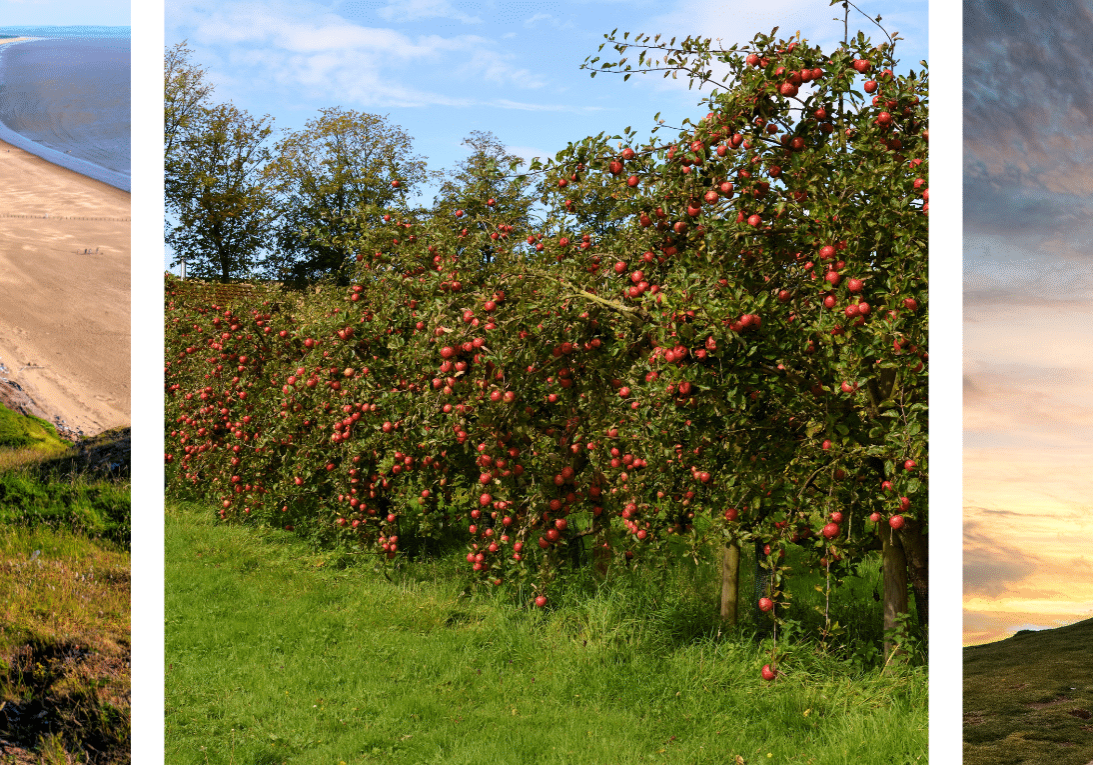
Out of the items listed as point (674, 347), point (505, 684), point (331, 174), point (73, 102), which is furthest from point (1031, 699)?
point (331, 174)

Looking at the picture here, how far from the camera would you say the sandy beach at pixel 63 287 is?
220 cm

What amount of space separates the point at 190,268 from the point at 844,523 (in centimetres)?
1321

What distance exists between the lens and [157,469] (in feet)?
6.93

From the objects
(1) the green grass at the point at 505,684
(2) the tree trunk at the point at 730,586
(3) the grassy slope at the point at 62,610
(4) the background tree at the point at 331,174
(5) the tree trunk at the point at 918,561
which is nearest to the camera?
(3) the grassy slope at the point at 62,610

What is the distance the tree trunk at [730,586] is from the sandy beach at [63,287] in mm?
2408

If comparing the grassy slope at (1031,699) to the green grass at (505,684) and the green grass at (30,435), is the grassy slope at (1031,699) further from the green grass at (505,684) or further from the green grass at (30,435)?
the green grass at (30,435)

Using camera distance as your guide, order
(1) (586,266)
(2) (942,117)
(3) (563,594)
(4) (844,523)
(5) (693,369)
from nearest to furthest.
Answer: (2) (942,117), (5) (693,369), (4) (844,523), (1) (586,266), (3) (563,594)

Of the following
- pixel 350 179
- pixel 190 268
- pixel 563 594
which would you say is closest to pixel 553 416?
pixel 563 594

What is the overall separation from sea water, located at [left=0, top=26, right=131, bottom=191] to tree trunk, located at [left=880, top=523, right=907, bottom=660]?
2.72 metres

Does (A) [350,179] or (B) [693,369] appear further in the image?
(A) [350,179]

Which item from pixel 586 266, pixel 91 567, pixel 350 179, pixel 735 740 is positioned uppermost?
pixel 350 179

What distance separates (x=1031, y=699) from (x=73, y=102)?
330 cm

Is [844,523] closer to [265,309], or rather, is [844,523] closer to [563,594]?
[563,594]

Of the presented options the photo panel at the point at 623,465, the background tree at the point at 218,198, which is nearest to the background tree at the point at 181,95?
the background tree at the point at 218,198
